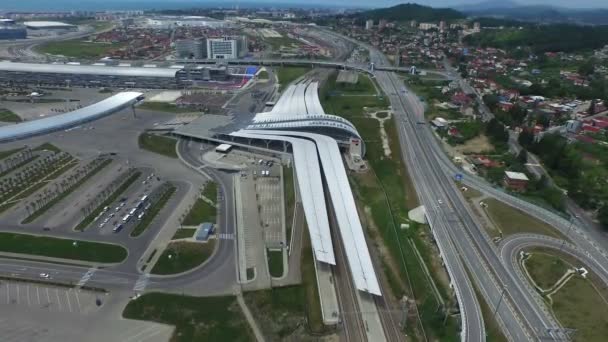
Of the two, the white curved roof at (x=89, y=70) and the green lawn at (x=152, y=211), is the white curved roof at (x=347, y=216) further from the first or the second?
the white curved roof at (x=89, y=70)

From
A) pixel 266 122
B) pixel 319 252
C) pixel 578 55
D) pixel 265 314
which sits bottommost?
pixel 265 314

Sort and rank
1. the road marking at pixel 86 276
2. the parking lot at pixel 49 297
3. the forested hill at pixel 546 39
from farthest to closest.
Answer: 1. the forested hill at pixel 546 39
2. the road marking at pixel 86 276
3. the parking lot at pixel 49 297

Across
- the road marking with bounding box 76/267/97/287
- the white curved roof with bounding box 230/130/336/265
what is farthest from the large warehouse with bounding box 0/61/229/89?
the road marking with bounding box 76/267/97/287

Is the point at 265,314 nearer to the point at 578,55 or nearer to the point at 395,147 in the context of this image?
the point at 395,147

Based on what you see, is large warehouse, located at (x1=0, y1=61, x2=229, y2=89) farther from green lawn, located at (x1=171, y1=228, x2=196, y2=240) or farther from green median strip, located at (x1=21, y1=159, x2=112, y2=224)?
green lawn, located at (x1=171, y1=228, x2=196, y2=240)

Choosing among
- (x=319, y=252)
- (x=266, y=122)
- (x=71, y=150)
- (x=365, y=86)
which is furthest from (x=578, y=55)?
(x=71, y=150)

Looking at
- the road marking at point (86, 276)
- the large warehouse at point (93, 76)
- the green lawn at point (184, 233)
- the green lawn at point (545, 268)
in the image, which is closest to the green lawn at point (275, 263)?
the green lawn at point (184, 233)
